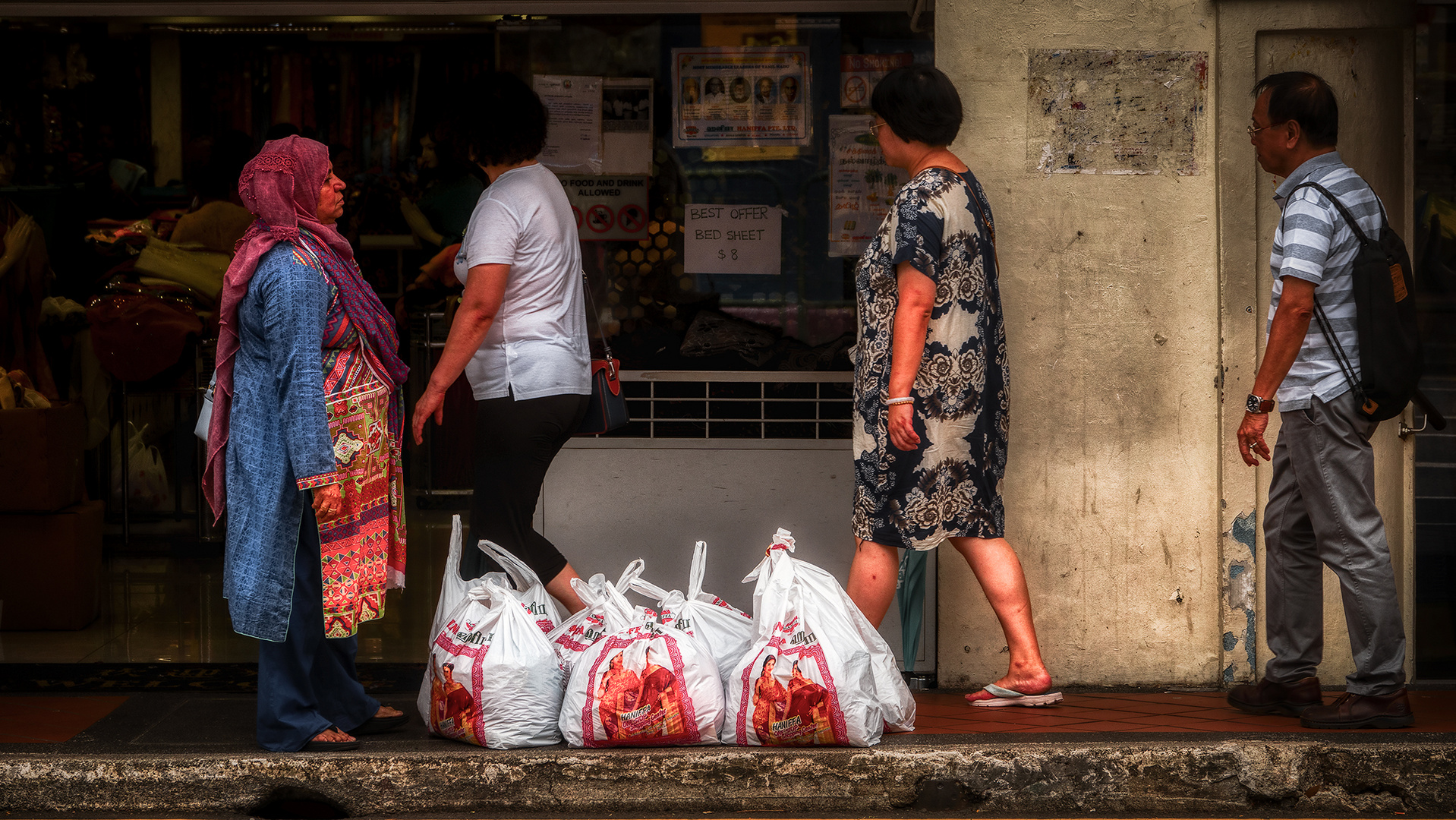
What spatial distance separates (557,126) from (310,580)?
2.36 m

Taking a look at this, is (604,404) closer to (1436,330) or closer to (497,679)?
(497,679)

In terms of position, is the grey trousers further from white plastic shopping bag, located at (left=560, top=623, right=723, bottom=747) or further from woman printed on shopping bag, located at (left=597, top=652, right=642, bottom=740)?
woman printed on shopping bag, located at (left=597, top=652, right=642, bottom=740)

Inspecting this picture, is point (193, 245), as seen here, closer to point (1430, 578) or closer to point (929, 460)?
point (929, 460)

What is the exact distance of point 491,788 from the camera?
12.5ft

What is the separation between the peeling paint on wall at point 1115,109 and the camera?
454 centimetres

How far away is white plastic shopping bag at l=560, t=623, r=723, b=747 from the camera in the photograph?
3.80 m

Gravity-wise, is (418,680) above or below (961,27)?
below

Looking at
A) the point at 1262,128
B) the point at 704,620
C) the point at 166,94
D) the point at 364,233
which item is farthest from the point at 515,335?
the point at 166,94

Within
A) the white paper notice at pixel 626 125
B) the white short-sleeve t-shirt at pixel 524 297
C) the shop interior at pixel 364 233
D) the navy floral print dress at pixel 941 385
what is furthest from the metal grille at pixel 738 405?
the navy floral print dress at pixel 941 385

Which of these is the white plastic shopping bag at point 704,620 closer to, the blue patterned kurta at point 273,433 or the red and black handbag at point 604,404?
the red and black handbag at point 604,404

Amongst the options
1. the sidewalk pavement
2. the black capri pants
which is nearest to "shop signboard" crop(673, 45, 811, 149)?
the black capri pants

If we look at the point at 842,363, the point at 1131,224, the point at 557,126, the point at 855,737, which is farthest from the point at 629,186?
the point at 855,737

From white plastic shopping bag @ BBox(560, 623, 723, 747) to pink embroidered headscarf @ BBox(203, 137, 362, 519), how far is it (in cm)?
120

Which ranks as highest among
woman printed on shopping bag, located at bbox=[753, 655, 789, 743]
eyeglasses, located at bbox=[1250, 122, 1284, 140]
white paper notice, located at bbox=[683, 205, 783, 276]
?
eyeglasses, located at bbox=[1250, 122, 1284, 140]
